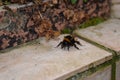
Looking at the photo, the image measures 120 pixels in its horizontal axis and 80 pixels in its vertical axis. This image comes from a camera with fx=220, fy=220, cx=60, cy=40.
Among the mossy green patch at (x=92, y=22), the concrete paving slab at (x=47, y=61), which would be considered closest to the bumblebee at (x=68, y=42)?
the concrete paving slab at (x=47, y=61)

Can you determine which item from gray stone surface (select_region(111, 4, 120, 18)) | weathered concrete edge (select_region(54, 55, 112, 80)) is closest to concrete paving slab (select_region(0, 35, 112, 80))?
weathered concrete edge (select_region(54, 55, 112, 80))

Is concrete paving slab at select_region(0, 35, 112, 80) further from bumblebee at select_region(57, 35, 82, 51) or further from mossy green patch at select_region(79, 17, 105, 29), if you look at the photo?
mossy green patch at select_region(79, 17, 105, 29)

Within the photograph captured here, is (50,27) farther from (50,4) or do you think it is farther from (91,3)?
(91,3)

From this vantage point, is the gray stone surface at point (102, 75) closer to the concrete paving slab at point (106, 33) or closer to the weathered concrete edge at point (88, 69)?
the weathered concrete edge at point (88, 69)

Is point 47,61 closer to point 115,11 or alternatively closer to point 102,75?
point 102,75

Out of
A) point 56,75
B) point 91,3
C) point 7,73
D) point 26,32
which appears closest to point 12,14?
point 26,32

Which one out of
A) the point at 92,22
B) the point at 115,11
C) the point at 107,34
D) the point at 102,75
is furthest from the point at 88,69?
the point at 115,11
